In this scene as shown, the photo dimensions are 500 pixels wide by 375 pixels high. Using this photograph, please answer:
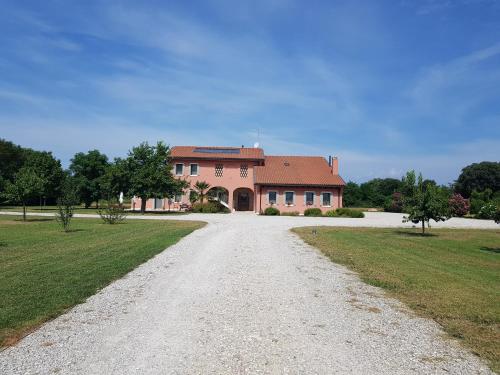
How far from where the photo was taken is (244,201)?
4566 centimetres

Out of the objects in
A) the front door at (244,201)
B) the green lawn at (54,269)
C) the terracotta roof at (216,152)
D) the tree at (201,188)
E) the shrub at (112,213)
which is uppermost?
the terracotta roof at (216,152)

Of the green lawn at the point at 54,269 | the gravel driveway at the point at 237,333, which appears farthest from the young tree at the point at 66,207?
the gravel driveway at the point at 237,333

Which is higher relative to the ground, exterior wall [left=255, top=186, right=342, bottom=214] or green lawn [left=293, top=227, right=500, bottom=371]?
exterior wall [left=255, top=186, right=342, bottom=214]

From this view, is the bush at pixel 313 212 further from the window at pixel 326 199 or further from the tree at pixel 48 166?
the tree at pixel 48 166

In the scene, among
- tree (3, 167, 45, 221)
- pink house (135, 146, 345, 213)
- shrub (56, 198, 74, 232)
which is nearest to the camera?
shrub (56, 198, 74, 232)

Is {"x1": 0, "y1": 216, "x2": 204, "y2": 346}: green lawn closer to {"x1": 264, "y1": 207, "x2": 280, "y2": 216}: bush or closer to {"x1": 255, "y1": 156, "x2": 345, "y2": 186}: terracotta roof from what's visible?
{"x1": 264, "y1": 207, "x2": 280, "y2": 216}: bush

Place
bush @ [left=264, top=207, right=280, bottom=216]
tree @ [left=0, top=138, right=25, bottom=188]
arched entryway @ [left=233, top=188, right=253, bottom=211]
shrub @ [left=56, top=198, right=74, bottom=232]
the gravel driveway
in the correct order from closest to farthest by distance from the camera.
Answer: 1. the gravel driveway
2. shrub @ [left=56, top=198, right=74, bottom=232]
3. bush @ [left=264, top=207, right=280, bottom=216]
4. arched entryway @ [left=233, top=188, right=253, bottom=211]
5. tree @ [left=0, top=138, right=25, bottom=188]

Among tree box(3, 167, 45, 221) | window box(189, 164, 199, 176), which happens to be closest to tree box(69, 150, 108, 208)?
window box(189, 164, 199, 176)

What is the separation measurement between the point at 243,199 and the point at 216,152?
20.4 ft

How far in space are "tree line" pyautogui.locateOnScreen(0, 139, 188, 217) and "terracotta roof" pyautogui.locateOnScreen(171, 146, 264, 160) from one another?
345 centimetres

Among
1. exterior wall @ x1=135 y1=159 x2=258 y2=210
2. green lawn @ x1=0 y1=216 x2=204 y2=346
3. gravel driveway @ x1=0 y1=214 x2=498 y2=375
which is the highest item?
exterior wall @ x1=135 y1=159 x2=258 y2=210

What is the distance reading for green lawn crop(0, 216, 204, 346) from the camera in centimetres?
594

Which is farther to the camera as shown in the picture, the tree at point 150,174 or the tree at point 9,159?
the tree at point 9,159

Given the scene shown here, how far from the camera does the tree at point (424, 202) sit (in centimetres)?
2000
